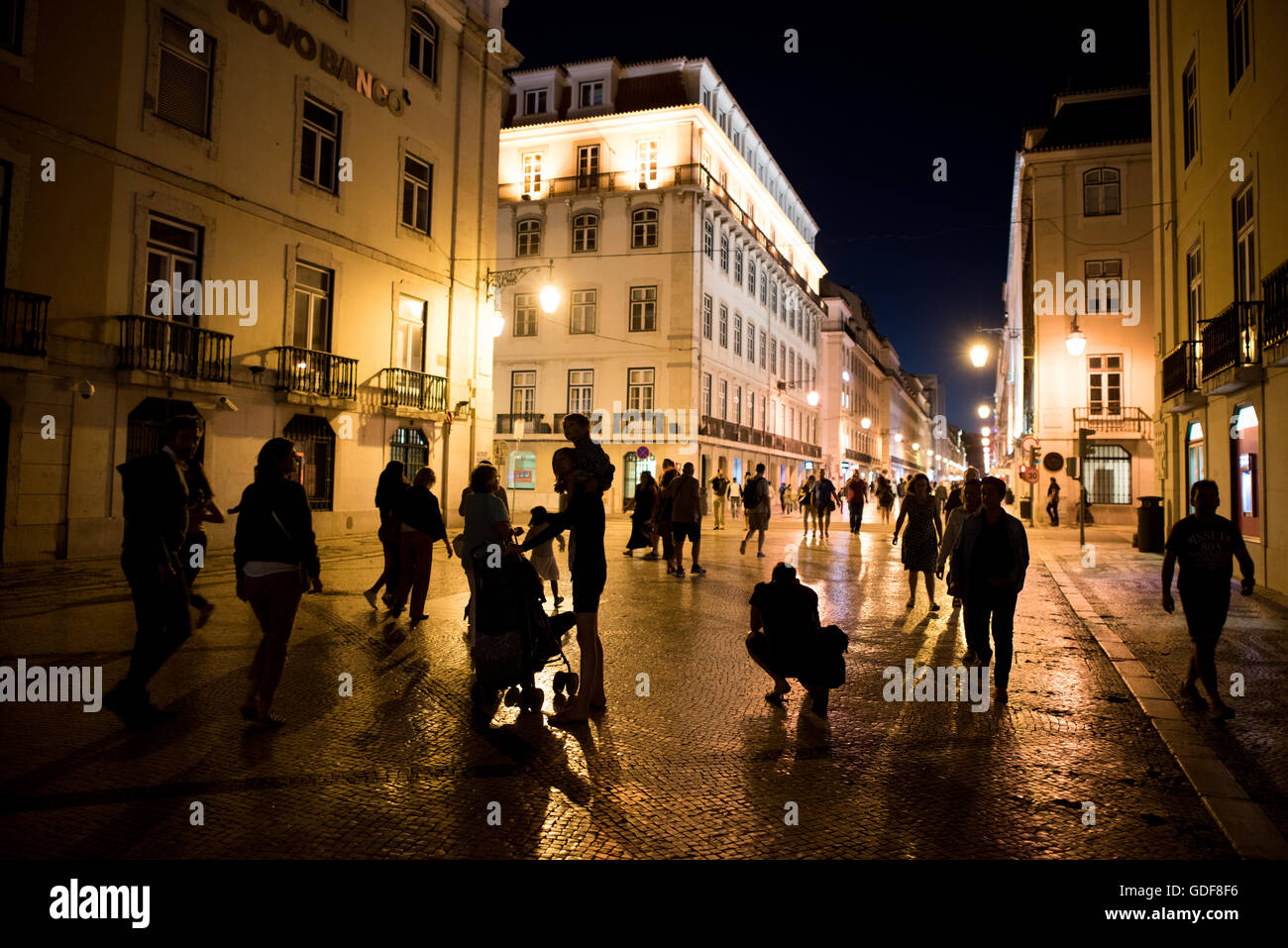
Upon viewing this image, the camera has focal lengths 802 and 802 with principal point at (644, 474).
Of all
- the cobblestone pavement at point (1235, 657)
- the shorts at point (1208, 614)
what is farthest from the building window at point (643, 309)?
the shorts at point (1208, 614)

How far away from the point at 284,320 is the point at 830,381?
2142 inches

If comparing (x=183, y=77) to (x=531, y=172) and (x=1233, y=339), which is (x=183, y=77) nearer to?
(x=1233, y=339)

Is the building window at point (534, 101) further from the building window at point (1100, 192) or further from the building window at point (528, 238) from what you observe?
the building window at point (1100, 192)

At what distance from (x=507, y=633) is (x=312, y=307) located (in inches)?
656

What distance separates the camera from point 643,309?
37.9 meters

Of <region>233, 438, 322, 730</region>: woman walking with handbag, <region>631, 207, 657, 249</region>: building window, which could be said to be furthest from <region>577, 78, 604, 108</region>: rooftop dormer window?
<region>233, 438, 322, 730</region>: woman walking with handbag

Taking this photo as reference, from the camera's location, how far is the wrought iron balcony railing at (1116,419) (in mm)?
30859

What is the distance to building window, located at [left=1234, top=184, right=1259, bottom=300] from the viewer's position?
40.8 feet

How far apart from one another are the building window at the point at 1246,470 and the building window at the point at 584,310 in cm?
2901

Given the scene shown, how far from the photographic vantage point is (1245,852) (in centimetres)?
352

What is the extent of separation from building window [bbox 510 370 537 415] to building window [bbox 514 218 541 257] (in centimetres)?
607

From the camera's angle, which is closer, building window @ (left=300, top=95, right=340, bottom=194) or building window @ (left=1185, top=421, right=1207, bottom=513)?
building window @ (left=1185, top=421, right=1207, bottom=513)

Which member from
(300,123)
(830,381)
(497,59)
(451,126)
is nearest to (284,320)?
(300,123)

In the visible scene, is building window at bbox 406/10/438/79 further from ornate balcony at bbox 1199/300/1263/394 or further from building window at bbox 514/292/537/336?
ornate balcony at bbox 1199/300/1263/394
